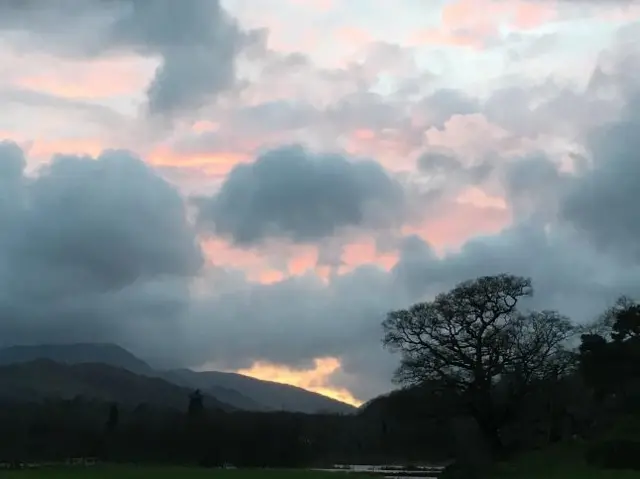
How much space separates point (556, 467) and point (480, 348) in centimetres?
1717

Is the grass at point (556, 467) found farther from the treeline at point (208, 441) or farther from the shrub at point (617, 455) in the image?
the treeline at point (208, 441)

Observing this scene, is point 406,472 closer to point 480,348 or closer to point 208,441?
point 480,348

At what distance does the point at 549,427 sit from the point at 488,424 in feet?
20.6

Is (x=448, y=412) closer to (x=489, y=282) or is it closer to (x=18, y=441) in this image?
(x=489, y=282)

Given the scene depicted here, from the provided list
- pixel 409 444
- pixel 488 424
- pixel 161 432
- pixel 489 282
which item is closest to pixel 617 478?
pixel 488 424

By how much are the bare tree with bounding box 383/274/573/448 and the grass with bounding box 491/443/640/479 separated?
20.7ft

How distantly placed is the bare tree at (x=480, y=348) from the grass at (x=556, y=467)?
20.7ft

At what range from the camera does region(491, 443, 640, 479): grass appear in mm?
39463

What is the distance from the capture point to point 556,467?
47469mm

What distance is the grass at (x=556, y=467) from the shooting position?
39.5 m

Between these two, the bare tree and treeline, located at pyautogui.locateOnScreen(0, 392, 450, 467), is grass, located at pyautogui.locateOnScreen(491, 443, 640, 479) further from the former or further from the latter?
treeline, located at pyautogui.locateOnScreen(0, 392, 450, 467)

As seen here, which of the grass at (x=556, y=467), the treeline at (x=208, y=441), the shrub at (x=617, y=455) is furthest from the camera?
the treeline at (x=208, y=441)

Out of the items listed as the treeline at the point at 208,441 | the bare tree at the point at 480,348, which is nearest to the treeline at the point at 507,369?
the bare tree at the point at 480,348

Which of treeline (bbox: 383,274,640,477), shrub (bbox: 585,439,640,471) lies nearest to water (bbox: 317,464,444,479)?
treeline (bbox: 383,274,640,477)
